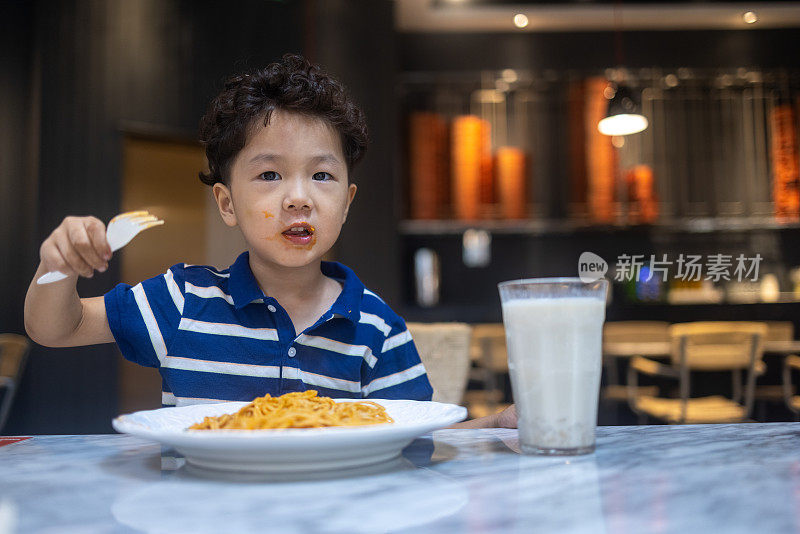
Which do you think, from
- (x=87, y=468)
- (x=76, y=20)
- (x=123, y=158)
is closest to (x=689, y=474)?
(x=87, y=468)

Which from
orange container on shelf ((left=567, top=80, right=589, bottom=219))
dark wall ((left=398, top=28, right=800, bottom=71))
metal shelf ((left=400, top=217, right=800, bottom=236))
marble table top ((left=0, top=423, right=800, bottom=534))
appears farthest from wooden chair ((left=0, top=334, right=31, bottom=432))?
orange container on shelf ((left=567, top=80, right=589, bottom=219))

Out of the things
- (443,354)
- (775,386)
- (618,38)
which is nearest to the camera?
(443,354)

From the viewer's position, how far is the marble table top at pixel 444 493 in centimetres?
45

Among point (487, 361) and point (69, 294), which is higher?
point (69, 294)

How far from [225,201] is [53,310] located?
0.35 metres

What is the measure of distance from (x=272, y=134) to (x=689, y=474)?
771mm

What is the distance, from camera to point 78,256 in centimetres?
71

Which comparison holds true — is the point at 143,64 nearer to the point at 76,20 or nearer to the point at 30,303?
the point at 76,20

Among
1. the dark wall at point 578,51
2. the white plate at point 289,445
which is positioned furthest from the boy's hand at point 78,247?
the dark wall at point 578,51

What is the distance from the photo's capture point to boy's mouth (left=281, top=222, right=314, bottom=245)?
1.03 metres

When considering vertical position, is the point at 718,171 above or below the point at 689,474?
above

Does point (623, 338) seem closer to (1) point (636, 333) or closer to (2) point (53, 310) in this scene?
(1) point (636, 333)

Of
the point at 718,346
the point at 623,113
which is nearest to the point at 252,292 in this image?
the point at 718,346

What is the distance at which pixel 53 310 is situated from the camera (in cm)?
94
